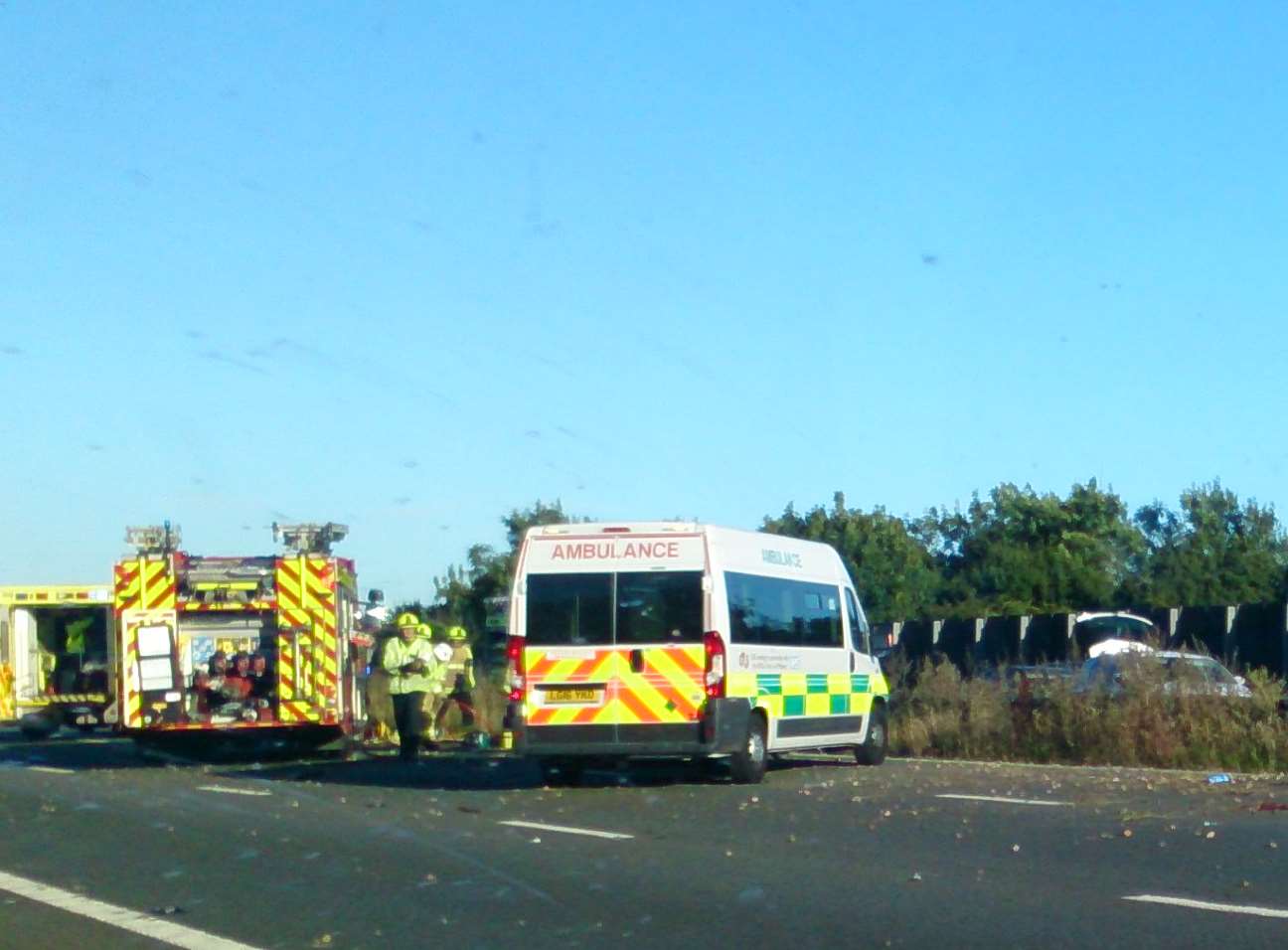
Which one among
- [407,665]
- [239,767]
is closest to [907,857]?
[407,665]

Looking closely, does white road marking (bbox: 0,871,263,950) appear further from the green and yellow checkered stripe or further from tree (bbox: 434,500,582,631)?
tree (bbox: 434,500,582,631)

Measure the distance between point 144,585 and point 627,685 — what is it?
8.64 m

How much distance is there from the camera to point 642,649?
17312 millimetres

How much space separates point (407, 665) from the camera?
2194 centimetres

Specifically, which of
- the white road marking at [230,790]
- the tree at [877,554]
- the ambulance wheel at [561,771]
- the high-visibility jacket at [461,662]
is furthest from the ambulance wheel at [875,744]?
the tree at [877,554]

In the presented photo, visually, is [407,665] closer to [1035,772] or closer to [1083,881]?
[1035,772]

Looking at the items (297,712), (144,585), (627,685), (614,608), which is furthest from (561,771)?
(144,585)

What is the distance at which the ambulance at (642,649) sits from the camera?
17.1 metres

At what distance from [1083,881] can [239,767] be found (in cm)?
1408

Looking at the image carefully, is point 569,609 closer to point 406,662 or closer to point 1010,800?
point 1010,800

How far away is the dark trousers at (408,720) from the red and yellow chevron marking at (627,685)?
4600 millimetres


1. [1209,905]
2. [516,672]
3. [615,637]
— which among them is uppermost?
[615,637]

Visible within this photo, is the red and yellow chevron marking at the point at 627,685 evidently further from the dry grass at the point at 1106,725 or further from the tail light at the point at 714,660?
Result: the dry grass at the point at 1106,725

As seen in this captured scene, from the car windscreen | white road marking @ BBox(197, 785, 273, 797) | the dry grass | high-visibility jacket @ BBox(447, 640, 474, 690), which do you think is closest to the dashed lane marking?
the car windscreen
